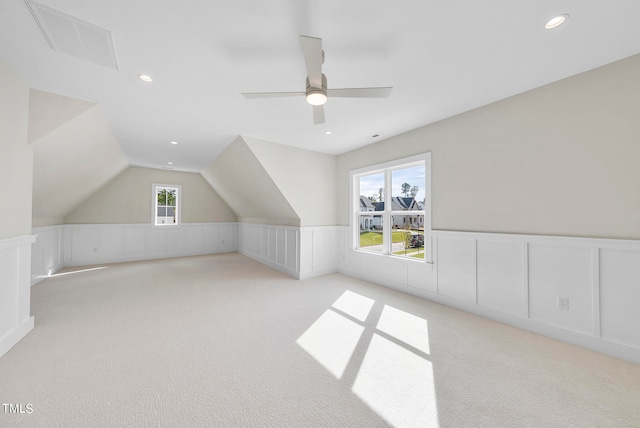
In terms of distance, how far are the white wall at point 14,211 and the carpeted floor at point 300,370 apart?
0.85ft

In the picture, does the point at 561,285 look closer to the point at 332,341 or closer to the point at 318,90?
the point at 332,341

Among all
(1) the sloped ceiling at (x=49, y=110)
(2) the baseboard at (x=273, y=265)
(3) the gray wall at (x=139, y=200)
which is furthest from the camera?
(3) the gray wall at (x=139, y=200)

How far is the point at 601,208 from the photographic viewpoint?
2129 mm

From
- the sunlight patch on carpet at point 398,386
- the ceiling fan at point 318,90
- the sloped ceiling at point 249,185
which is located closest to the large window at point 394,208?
the sloped ceiling at point 249,185

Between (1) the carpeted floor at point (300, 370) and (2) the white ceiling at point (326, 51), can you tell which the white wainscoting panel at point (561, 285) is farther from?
(2) the white ceiling at point (326, 51)

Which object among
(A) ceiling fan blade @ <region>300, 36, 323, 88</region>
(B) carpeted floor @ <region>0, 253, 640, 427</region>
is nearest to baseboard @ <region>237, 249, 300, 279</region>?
(B) carpeted floor @ <region>0, 253, 640, 427</region>

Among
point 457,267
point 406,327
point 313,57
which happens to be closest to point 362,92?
point 313,57

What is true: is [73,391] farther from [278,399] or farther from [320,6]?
[320,6]

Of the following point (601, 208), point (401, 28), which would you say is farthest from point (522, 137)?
point (401, 28)

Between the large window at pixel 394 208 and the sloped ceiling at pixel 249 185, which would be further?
the sloped ceiling at pixel 249 185

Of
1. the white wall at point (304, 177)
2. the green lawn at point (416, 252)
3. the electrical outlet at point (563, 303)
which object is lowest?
the electrical outlet at point (563, 303)

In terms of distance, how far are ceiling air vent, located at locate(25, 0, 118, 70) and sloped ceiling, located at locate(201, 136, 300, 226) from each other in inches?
81.1

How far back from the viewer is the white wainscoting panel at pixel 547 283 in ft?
6.67

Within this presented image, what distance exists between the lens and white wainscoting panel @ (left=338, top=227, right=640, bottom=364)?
6.67 feet
